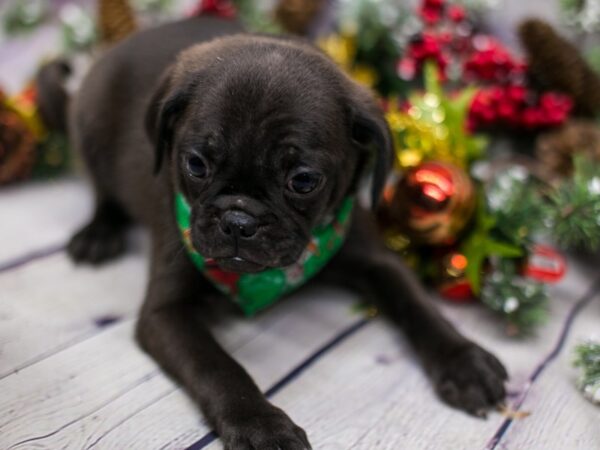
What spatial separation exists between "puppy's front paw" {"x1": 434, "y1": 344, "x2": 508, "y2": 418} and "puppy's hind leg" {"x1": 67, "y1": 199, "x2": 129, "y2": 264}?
126cm

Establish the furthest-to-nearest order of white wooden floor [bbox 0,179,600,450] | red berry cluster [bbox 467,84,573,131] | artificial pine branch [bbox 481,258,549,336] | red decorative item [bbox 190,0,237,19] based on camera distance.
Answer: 1. red decorative item [bbox 190,0,237,19]
2. red berry cluster [bbox 467,84,573,131]
3. artificial pine branch [bbox 481,258,549,336]
4. white wooden floor [bbox 0,179,600,450]

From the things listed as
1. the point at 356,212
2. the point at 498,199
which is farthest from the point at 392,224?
the point at 498,199

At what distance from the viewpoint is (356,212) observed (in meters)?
2.33

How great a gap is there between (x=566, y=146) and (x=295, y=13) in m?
1.38

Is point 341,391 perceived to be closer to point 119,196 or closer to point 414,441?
point 414,441

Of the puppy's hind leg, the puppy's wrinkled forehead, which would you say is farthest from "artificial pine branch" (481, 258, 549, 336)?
the puppy's hind leg

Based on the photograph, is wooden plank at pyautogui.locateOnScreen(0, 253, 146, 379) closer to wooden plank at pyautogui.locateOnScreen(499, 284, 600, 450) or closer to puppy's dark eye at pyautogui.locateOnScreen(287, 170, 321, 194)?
puppy's dark eye at pyautogui.locateOnScreen(287, 170, 321, 194)

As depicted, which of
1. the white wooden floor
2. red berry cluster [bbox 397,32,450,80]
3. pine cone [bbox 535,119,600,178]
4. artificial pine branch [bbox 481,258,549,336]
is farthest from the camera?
red berry cluster [bbox 397,32,450,80]

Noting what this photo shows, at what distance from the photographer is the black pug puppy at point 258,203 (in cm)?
170

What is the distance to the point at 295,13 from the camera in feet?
10.5

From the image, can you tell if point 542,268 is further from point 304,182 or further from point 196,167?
point 196,167

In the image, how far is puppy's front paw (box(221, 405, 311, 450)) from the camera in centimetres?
151

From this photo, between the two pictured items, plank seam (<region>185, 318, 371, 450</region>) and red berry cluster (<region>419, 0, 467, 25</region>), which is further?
red berry cluster (<region>419, 0, 467, 25</region>)

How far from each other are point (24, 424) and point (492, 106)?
2.03 m
